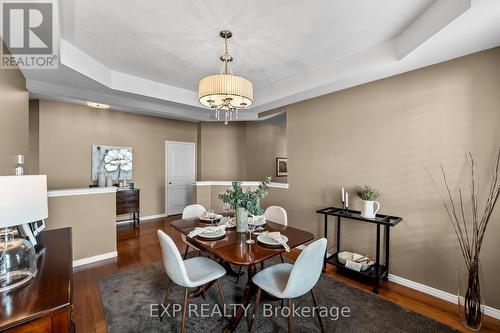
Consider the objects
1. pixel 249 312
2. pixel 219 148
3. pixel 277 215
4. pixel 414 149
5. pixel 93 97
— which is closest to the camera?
pixel 249 312

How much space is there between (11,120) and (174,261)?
1.97m

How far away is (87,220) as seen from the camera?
3.06 metres

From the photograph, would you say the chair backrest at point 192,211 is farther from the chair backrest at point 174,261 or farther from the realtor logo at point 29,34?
the realtor logo at point 29,34

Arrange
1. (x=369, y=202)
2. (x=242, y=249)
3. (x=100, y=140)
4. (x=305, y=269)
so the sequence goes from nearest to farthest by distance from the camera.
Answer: (x=305, y=269) → (x=242, y=249) → (x=369, y=202) → (x=100, y=140)

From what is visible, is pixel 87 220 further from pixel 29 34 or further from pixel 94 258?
pixel 29 34

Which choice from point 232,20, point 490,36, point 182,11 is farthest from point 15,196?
point 490,36

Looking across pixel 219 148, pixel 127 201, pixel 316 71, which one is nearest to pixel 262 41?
pixel 316 71

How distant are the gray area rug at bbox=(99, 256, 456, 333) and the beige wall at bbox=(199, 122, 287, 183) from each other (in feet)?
12.2

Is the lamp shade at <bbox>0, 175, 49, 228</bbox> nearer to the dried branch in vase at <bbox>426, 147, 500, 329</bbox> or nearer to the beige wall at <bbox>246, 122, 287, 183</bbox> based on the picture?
the dried branch in vase at <bbox>426, 147, 500, 329</bbox>

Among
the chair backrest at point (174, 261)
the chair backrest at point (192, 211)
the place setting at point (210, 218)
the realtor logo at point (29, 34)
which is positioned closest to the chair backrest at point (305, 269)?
the chair backrest at point (174, 261)

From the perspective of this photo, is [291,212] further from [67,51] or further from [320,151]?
[67,51]

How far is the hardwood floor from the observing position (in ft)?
6.35

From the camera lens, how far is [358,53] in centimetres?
254

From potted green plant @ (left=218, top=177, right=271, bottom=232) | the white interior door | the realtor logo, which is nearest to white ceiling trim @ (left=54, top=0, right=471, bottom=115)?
the realtor logo
